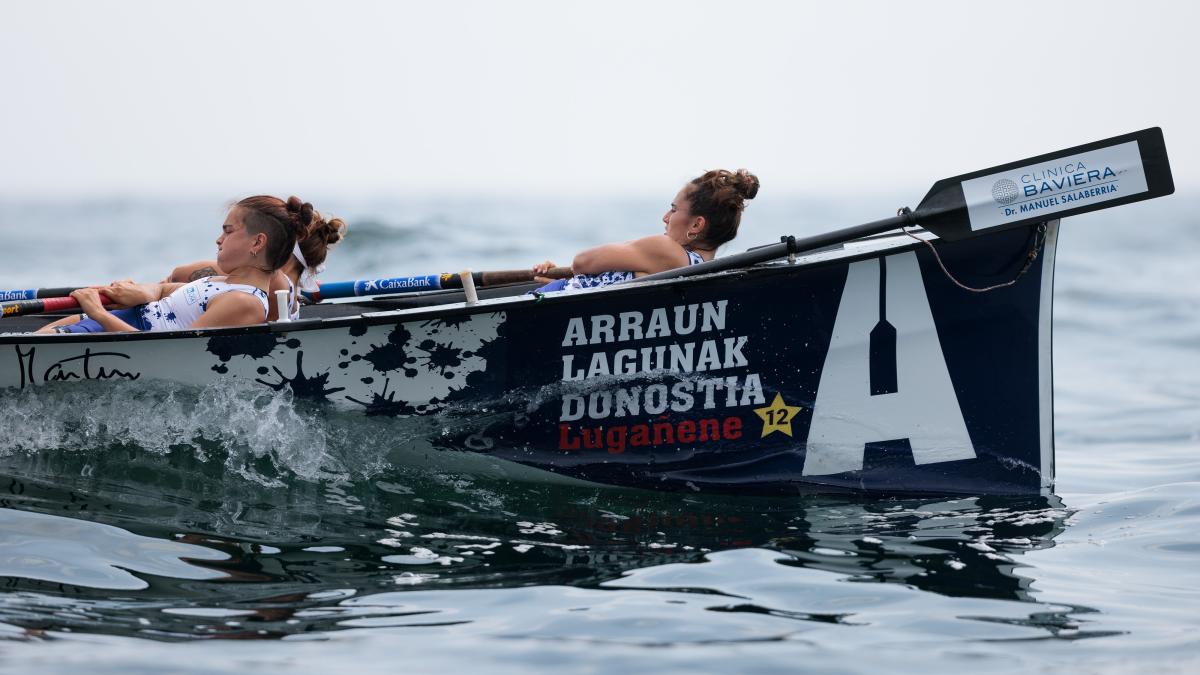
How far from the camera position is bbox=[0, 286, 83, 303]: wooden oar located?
7.12m

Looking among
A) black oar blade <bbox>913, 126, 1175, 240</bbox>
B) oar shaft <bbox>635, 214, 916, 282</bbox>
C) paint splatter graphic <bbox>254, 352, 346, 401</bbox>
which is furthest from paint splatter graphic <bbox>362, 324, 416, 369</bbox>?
black oar blade <bbox>913, 126, 1175, 240</bbox>

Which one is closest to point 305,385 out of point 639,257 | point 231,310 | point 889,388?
point 231,310

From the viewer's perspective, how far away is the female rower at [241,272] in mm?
5492

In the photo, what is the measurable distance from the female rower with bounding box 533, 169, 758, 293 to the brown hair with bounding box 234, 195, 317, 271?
1083 mm

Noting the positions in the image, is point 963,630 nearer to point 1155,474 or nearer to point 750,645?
point 750,645

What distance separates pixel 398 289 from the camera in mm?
7000

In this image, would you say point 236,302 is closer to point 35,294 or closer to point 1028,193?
point 35,294

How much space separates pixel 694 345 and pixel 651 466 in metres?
0.59

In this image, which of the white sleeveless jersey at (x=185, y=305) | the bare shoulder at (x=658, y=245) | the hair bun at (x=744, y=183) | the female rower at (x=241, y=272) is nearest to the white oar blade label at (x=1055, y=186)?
the hair bun at (x=744, y=183)

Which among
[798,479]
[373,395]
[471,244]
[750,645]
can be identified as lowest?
[750,645]

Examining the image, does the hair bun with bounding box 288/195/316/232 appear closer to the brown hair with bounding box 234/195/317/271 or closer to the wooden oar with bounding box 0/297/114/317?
the brown hair with bounding box 234/195/317/271

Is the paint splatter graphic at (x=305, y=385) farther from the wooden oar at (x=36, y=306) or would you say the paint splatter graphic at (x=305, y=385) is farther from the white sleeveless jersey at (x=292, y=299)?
the wooden oar at (x=36, y=306)

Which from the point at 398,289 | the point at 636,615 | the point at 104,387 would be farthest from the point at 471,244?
the point at 636,615

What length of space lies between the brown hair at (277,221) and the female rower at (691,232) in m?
1.08
